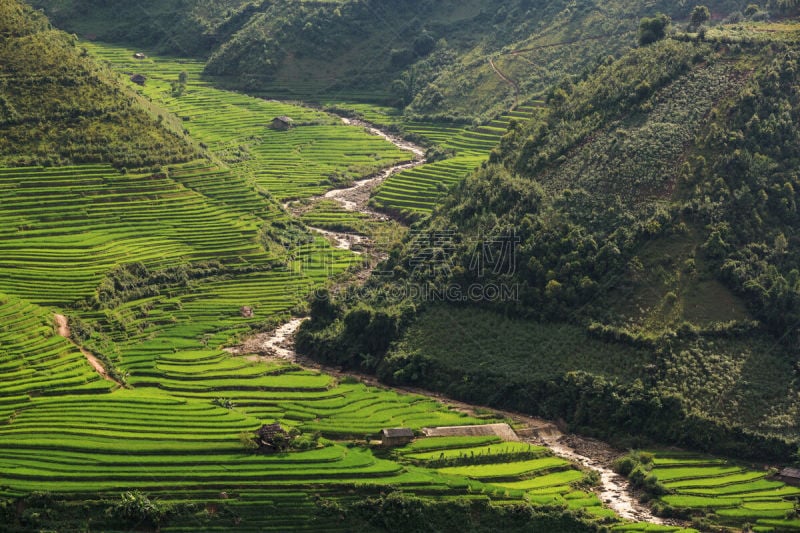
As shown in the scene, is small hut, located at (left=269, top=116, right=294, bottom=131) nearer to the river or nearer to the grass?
the river

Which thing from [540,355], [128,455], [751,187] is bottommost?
[128,455]

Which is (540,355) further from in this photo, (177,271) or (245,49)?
(245,49)

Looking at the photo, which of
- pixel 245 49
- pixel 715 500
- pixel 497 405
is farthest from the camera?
pixel 245 49

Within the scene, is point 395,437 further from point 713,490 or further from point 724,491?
point 724,491

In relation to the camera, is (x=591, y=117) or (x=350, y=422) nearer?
(x=350, y=422)

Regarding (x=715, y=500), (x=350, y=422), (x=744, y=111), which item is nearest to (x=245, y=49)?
(x=744, y=111)

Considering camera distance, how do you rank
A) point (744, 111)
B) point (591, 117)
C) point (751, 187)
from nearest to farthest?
point (751, 187) → point (744, 111) → point (591, 117)

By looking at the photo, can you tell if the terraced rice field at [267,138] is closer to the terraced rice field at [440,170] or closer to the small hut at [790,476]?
the terraced rice field at [440,170]
